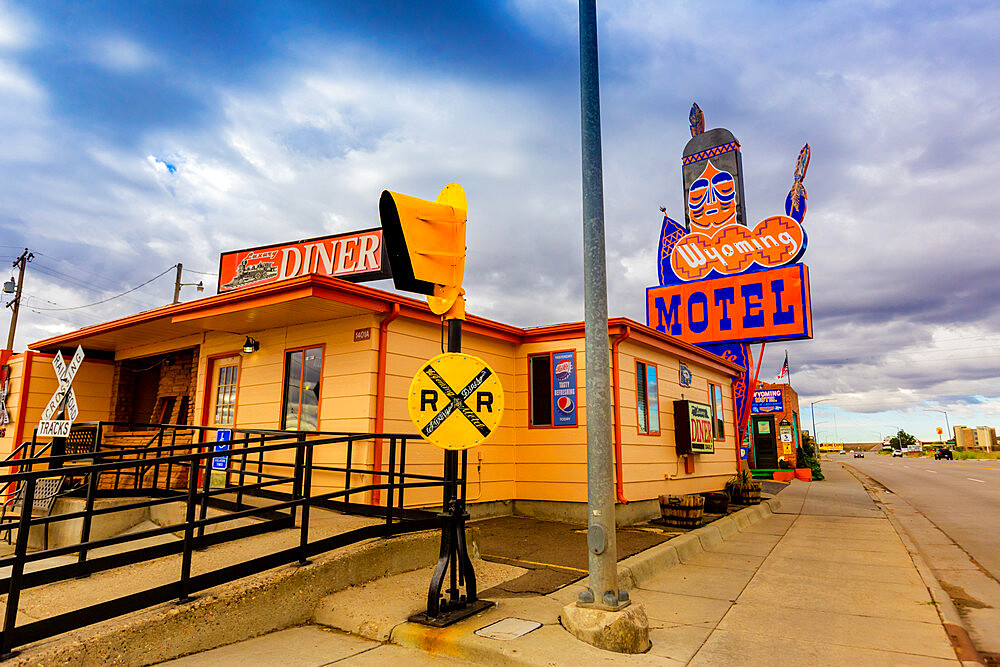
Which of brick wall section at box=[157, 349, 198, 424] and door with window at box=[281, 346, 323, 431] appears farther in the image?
brick wall section at box=[157, 349, 198, 424]

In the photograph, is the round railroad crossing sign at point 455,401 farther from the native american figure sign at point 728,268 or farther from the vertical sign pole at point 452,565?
the native american figure sign at point 728,268

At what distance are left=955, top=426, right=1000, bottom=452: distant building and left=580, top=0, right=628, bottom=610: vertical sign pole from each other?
498 feet

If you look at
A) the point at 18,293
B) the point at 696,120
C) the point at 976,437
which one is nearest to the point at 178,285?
A: the point at 18,293

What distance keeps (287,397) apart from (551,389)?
499cm

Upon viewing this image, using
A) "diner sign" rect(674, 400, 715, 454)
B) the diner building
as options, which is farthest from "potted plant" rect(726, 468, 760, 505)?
"diner sign" rect(674, 400, 715, 454)

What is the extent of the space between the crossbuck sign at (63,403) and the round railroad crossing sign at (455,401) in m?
6.90

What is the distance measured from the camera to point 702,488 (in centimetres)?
1485

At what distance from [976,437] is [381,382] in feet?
546

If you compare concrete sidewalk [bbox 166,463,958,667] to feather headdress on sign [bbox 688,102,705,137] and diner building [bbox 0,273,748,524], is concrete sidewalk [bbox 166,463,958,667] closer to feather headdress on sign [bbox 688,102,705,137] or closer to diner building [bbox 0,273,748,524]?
diner building [bbox 0,273,748,524]

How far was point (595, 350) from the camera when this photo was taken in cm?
498

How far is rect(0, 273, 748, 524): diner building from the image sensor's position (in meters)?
9.32

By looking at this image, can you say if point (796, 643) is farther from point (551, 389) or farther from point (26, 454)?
point (26, 454)

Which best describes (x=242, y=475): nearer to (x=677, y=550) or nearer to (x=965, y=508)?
(x=677, y=550)

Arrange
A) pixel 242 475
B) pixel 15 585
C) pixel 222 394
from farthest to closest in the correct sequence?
pixel 222 394 → pixel 242 475 → pixel 15 585
